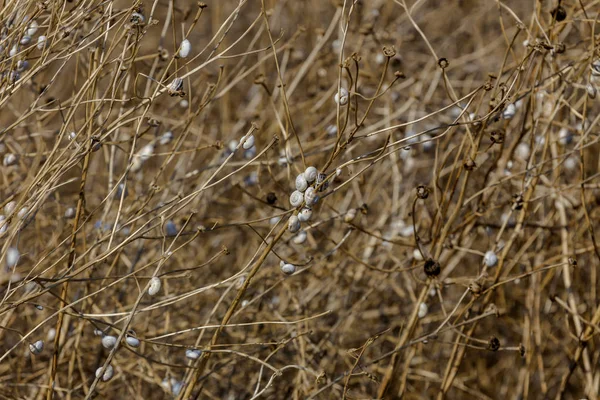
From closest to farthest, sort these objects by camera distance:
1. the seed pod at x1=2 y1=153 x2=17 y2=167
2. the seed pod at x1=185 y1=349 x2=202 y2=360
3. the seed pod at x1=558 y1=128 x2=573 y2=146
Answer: the seed pod at x1=185 y1=349 x2=202 y2=360
the seed pod at x1=2 y1=153 x2=17 y2=167
the seed pod at x1=558 y1=128 x2=573 y2=146

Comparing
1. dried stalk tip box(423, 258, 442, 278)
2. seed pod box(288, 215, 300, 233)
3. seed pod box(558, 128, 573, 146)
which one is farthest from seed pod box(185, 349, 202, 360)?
seed pod box(558, 128, 573, 146)

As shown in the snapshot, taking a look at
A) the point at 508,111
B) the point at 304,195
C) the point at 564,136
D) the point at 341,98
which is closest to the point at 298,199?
the point at 304,195

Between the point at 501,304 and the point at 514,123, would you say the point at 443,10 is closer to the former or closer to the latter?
the point at 514,123

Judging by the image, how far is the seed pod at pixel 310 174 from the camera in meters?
1.29

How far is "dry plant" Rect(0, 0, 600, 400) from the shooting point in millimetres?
1384

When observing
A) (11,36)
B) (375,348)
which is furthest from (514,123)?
(11,36)

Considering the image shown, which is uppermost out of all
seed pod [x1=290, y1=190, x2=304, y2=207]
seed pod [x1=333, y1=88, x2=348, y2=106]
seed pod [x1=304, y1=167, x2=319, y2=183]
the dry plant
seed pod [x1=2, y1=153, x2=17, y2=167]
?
seed pod [x1=333, y1=88, x2=348, y2=106]

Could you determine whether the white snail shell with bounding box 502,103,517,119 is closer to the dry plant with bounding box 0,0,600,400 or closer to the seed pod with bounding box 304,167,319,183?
the dry plant with bounding box 0,0,600,400

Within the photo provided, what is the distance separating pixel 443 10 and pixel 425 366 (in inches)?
65.5

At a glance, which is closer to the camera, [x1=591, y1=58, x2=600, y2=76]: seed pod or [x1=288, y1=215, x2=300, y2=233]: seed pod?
[x1=288, y1=215, x2=300, y2=233]: seed pod

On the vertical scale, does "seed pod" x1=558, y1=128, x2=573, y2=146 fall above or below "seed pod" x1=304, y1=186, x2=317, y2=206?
below

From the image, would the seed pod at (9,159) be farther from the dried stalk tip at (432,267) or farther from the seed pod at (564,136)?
the seed pod at (564,136)

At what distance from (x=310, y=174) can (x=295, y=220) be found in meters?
0.10

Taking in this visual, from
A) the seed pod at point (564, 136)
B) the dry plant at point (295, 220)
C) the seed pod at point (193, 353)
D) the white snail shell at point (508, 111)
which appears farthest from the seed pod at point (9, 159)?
the seed pod at point (564, 136)
